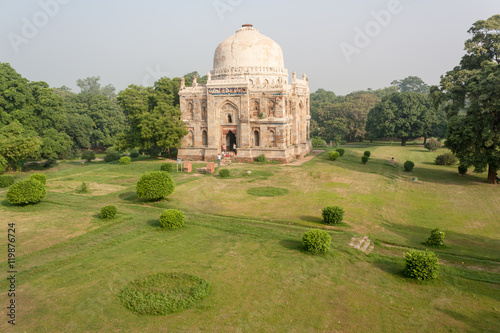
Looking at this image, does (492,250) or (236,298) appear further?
(492,250)

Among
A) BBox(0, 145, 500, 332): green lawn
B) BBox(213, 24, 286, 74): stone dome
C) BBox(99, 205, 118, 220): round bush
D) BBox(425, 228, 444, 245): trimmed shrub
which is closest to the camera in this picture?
BBox(0, 145, 500, 332): green lawn

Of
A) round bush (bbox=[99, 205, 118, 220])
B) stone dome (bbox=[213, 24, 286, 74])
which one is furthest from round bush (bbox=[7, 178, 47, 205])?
stone dome (bbox=[213, 24, 286, 74])

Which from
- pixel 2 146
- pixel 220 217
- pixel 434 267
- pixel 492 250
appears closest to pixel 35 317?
pixel 220 217

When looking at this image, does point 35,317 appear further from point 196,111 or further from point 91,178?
point 196,111

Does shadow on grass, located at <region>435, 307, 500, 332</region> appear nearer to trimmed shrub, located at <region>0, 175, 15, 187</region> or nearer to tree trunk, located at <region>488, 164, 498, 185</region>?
tree trunk, located at <region>488, 164, 498, 185</region>

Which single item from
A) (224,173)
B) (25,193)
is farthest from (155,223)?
(224,173)

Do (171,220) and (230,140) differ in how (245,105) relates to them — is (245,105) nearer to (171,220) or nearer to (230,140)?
(230,140)
